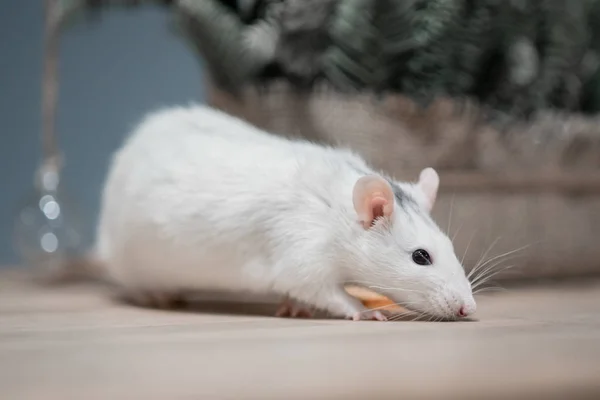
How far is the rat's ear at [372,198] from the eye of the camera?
950 millimetres

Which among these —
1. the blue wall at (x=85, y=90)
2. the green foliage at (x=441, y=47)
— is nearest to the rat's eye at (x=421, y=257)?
the green foliage at (x=441, y=47)

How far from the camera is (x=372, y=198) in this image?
38.0 inches

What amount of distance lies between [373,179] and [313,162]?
0.46 ft

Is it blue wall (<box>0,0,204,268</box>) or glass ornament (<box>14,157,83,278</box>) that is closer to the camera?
glass ornament (<box>14,157,83,278</box>)

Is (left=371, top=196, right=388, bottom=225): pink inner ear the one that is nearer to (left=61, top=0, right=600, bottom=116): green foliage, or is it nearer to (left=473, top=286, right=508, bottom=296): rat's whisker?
(left=473, top=286, right=508, bottom=296): rat's whisker

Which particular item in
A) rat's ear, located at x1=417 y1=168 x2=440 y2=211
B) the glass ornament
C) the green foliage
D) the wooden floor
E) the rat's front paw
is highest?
the green foliage

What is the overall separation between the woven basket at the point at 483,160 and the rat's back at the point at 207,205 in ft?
0.45

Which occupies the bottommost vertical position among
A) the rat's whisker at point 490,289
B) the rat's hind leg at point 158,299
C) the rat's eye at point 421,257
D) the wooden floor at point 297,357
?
the wooden floor at point 297,357

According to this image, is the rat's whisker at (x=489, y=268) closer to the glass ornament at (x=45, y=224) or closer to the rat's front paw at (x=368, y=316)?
the rat's front paw at (x=368, y=316)

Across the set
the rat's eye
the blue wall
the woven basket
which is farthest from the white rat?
the blue wall

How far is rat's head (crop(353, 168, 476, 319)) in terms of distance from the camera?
3.07 feet

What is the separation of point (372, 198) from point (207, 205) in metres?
0.23

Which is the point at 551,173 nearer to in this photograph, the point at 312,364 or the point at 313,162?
the point at 313,162

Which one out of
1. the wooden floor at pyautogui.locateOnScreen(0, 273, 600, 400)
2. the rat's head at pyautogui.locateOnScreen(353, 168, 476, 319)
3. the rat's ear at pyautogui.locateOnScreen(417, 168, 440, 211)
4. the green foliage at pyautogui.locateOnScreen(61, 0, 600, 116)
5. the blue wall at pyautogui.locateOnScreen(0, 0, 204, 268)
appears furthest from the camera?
the blue wall at pyautogui.locateOnScreen(0, 0, 204, 268)
